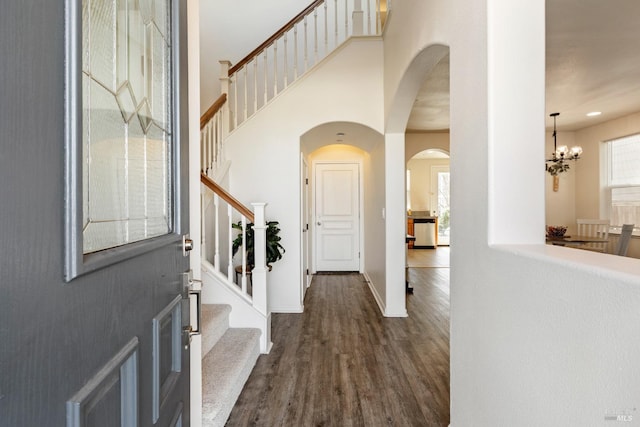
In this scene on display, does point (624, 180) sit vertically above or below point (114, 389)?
above

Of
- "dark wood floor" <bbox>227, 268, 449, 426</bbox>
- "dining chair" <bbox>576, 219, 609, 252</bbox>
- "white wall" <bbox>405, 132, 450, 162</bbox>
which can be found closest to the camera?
"dark wood floor" <bbox>227, 268, 449, 426</bbox>

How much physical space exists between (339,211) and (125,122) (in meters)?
5.52

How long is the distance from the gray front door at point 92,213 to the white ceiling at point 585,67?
9.69 feet

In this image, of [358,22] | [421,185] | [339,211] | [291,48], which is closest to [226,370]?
[358,22]

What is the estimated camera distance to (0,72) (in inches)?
13.2

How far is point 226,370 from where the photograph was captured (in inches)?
81.1

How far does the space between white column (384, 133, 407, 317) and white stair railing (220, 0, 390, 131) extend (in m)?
1.38

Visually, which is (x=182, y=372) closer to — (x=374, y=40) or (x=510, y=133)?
(x=510, y=133)

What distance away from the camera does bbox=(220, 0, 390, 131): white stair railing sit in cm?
385

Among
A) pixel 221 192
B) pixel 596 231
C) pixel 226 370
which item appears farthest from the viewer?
pixel 596 231

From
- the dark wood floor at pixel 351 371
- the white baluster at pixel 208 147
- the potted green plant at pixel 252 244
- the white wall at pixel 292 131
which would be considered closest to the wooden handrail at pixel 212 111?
the white baluster at pixel 208 147

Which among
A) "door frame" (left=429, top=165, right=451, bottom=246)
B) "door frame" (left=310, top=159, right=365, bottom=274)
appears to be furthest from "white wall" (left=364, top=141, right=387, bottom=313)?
"door frame" (left=429, top=165, right=451, bottom=246)

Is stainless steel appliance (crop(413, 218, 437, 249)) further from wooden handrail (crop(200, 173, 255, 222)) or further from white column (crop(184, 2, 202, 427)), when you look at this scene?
white column (crop(184, 2, 202, 427))

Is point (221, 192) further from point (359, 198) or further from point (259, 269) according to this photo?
point (359, 198)
